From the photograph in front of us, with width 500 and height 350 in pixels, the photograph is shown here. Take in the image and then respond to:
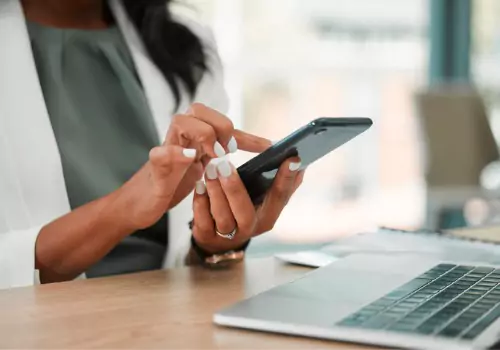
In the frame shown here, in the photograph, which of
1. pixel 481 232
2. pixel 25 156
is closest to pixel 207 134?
pixel 25 156

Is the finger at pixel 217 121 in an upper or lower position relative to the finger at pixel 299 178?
upper

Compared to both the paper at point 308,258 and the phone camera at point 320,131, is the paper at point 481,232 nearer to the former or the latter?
the paper at point 308,258

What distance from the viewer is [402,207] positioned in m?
3.86

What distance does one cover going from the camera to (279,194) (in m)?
0.84

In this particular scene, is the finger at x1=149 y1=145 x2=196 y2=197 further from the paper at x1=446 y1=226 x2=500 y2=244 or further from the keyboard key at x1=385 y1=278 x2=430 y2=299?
the paper at x1=446 y1=226 x2=500 y2=244

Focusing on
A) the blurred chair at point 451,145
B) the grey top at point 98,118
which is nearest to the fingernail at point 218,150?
the grey top at point 98,118

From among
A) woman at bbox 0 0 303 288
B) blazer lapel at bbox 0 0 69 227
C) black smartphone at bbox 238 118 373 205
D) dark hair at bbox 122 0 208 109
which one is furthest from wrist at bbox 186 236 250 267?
dark hair at bbox 122 0 208 109

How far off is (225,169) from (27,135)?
395mm

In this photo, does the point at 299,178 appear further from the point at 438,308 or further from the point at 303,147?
the point at 438,308

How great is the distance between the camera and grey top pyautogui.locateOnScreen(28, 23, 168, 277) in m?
1.10

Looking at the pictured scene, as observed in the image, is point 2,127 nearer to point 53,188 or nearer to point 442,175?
point 53,188

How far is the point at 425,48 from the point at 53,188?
120 inches

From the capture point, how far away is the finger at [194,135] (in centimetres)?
76

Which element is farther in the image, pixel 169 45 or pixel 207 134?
pixel 169 45
